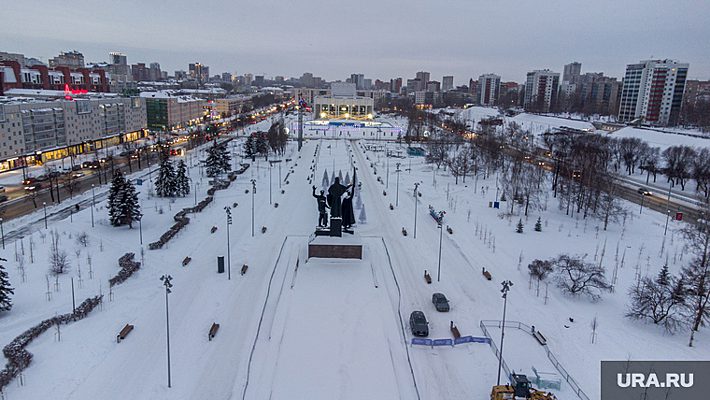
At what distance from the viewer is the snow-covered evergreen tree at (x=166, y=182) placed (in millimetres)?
46406

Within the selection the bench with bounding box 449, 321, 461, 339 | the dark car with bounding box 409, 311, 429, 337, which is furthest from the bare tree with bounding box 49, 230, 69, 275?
the bench with bounding box 449, 321, 461, 339

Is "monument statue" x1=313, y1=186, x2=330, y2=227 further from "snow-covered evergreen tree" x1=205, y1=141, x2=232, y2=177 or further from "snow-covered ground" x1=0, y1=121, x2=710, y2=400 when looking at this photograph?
"snow-covered evergreen tree" x1=205, y1=141, x2=232, y2=177

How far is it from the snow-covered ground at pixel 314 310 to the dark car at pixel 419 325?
513mm

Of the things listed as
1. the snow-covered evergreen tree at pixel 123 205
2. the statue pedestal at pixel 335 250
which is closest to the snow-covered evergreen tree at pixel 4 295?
the snow-covered evergreen tree at pixel 123 205

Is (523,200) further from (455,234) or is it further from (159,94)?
(159,94)

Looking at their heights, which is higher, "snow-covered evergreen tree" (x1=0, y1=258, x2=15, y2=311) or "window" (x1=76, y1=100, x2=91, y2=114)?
"window" (x1=76, y1=100, x2=91, y2=114)

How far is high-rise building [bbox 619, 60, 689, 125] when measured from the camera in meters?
115

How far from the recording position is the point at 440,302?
23.9m

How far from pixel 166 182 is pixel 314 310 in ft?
95.7

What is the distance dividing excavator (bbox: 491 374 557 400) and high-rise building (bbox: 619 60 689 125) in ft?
404

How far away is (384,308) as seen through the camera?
23875 mm

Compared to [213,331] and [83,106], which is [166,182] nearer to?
[213,331]

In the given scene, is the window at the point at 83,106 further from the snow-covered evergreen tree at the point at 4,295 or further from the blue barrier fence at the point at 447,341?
the blue barrier fence at the point at 447,341

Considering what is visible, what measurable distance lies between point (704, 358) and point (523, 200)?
25426 millimetres
